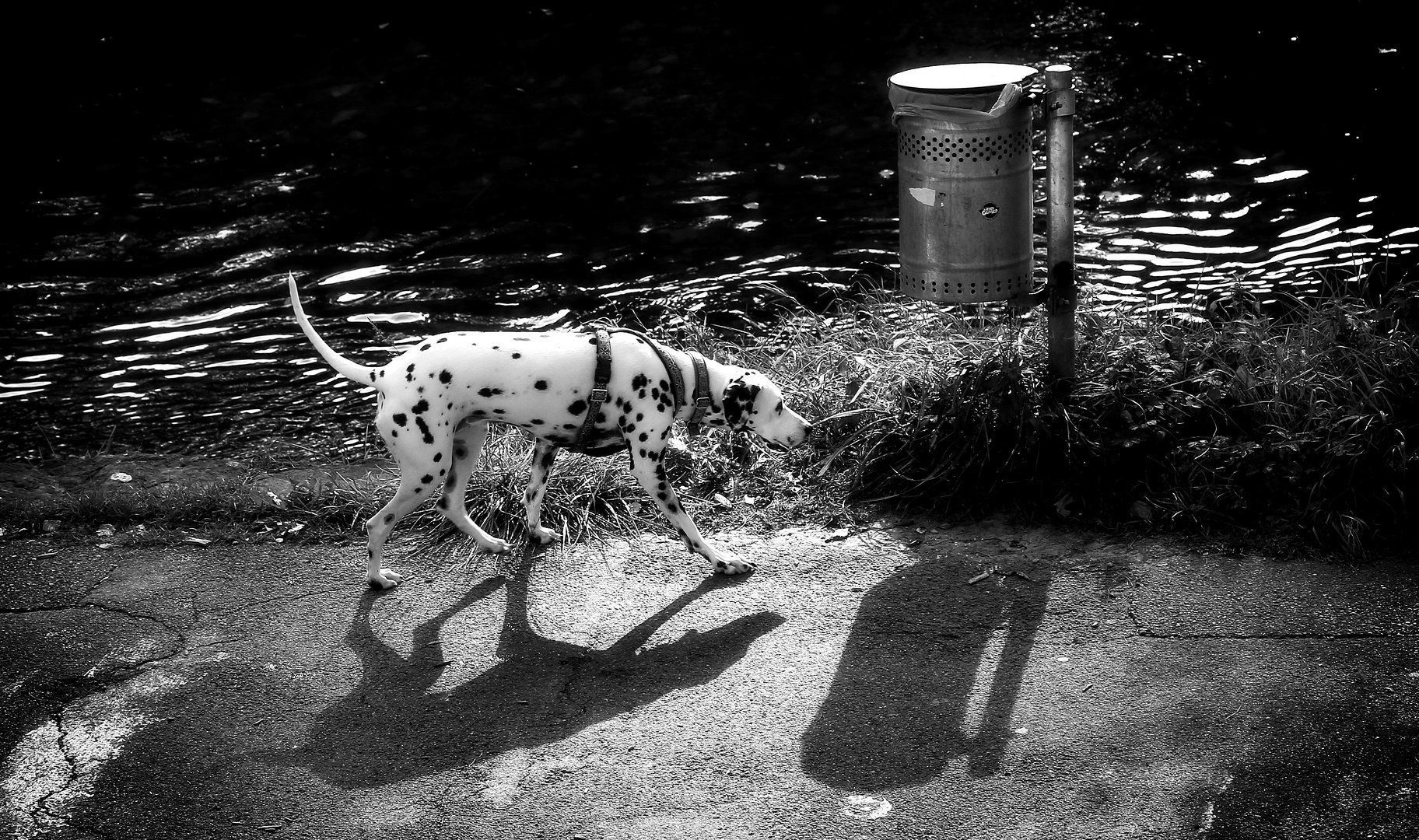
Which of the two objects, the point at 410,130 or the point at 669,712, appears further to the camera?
the point at 410,130

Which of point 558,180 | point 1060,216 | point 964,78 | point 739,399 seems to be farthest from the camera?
point 558,180

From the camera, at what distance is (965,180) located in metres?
5.61

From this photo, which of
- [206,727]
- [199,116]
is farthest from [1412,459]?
[199,116]

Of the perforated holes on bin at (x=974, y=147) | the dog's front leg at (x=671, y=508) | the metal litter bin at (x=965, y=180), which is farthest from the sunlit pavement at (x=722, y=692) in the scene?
the perforated holes on bin at (x=974, y=147)

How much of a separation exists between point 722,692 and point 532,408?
1377mm

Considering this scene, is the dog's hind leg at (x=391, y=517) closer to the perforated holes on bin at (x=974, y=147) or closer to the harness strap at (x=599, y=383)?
the harness strap at (x=599, y=383)

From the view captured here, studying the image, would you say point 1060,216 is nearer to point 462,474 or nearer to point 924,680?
point 924,680

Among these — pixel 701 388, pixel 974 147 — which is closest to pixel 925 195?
pixel 974 147

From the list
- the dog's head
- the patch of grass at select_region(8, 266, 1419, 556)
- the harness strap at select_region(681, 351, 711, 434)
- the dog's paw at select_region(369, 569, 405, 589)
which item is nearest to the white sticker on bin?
the patch of grass at select_region(8, 266, 1419, 556)

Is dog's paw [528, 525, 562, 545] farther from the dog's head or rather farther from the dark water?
the dark water

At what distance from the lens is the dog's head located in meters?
5.54

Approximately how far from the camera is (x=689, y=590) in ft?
18.0

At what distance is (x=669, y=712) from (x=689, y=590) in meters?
0.92

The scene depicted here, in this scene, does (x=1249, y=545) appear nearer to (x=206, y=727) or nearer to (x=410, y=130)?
(x=206, y=727)
